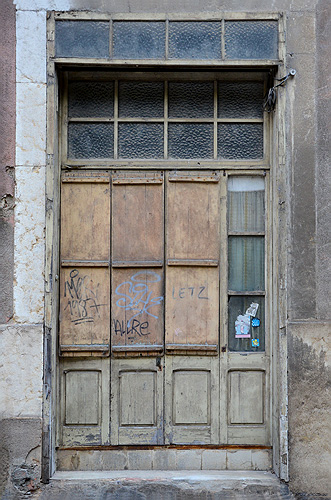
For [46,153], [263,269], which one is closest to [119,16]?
[46,153]

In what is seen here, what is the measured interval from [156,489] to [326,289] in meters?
2.34

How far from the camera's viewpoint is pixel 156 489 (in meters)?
4.79

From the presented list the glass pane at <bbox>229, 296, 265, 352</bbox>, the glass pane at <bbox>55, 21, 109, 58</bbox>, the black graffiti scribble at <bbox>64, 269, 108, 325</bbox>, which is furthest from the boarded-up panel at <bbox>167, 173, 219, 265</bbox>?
the glass pane at <bbox>55, 21, 109, 58</bbox>

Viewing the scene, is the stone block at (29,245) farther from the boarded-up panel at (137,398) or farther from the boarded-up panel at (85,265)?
the boarded-up panel at (137,398)

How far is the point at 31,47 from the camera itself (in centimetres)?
493

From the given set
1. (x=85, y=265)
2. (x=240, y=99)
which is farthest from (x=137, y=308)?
(x=240, y=99)

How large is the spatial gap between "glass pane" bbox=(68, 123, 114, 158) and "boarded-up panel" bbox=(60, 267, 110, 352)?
1.12 metres

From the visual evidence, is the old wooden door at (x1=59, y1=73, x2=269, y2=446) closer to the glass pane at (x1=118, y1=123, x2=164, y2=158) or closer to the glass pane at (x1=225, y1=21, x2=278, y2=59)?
the glass pane at (x1=118, y1=123, x2=164, y2=158)

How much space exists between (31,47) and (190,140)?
1.69 meters

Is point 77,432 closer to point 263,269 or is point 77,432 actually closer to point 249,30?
point 263,269

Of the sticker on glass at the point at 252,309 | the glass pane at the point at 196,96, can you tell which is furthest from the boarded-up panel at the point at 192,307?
the glass pane at the point at 196,96

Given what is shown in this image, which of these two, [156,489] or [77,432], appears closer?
[156,489]

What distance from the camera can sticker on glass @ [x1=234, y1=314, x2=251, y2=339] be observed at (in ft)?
17.1

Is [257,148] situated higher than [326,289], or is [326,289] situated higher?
[257,148]
